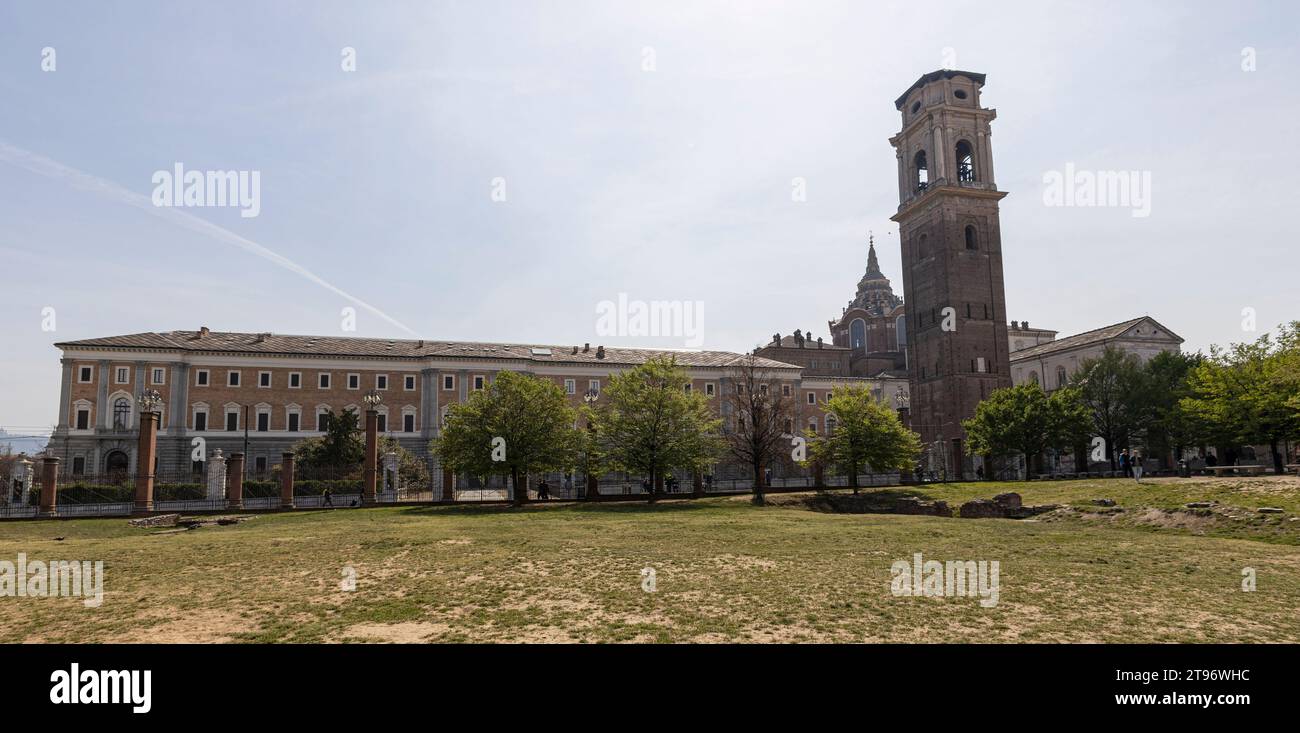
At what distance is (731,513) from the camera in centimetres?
2744

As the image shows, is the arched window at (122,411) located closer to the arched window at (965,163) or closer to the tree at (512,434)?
the tree at (512,434)

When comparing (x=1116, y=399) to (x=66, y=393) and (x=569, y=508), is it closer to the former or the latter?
(x=569, y=508)

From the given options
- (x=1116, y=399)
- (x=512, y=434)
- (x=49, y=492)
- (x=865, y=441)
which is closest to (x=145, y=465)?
(x=49, y=492)

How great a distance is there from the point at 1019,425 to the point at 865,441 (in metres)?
15.4

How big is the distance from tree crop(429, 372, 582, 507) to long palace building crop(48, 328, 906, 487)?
1559cm

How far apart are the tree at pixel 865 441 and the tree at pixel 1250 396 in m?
17.1

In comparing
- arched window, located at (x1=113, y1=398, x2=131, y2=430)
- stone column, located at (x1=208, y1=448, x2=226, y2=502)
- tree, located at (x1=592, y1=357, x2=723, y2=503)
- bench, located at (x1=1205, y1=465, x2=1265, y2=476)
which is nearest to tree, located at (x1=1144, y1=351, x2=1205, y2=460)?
bench, located at (x1=1205, y1=465, x2=1265, y2=476)

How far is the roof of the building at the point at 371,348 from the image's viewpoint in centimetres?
5512

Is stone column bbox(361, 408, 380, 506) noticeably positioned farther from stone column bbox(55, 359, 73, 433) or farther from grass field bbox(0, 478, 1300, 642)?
stone column bbox(55, 359, 73, 433)

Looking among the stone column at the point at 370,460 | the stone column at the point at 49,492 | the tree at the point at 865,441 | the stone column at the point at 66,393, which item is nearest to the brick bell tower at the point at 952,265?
the tree at the point at 865,441

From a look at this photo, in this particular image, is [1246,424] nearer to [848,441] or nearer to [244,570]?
[848,441]

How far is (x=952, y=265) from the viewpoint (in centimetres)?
6028
